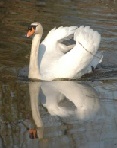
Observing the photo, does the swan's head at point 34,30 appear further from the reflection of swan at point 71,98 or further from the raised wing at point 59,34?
the reflection of swan at point 71,98

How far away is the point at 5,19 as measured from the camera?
700 inches

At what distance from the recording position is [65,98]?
997cm

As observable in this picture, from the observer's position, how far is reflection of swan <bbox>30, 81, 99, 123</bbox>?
9180 mm

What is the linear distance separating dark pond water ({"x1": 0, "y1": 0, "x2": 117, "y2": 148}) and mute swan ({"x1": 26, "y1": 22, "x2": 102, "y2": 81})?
0.22 m

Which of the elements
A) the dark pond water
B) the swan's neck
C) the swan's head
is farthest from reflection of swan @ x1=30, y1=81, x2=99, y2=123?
the swan's head

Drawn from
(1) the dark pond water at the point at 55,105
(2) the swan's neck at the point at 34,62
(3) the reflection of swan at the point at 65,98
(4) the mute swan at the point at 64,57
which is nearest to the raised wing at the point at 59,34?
Answer: (4) the mute swan at the point at 64,57

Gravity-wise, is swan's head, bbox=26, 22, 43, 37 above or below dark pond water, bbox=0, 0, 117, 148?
above

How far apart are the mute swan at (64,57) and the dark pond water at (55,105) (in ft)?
0.74

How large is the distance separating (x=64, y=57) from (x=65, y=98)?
1.76m

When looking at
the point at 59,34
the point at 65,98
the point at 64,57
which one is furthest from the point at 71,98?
the point at 59,34

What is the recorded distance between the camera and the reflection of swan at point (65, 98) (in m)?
9.18

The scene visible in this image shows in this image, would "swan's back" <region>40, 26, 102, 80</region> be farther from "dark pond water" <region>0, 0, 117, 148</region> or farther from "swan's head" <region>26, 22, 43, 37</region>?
"swan's head" <region>26, 22, 43, 37</region>

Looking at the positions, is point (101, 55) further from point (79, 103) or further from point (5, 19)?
point (5, 19)

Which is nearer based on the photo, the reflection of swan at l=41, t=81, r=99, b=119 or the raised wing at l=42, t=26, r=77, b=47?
the reflection of swan at l=41, t=81, r=99, b=119
